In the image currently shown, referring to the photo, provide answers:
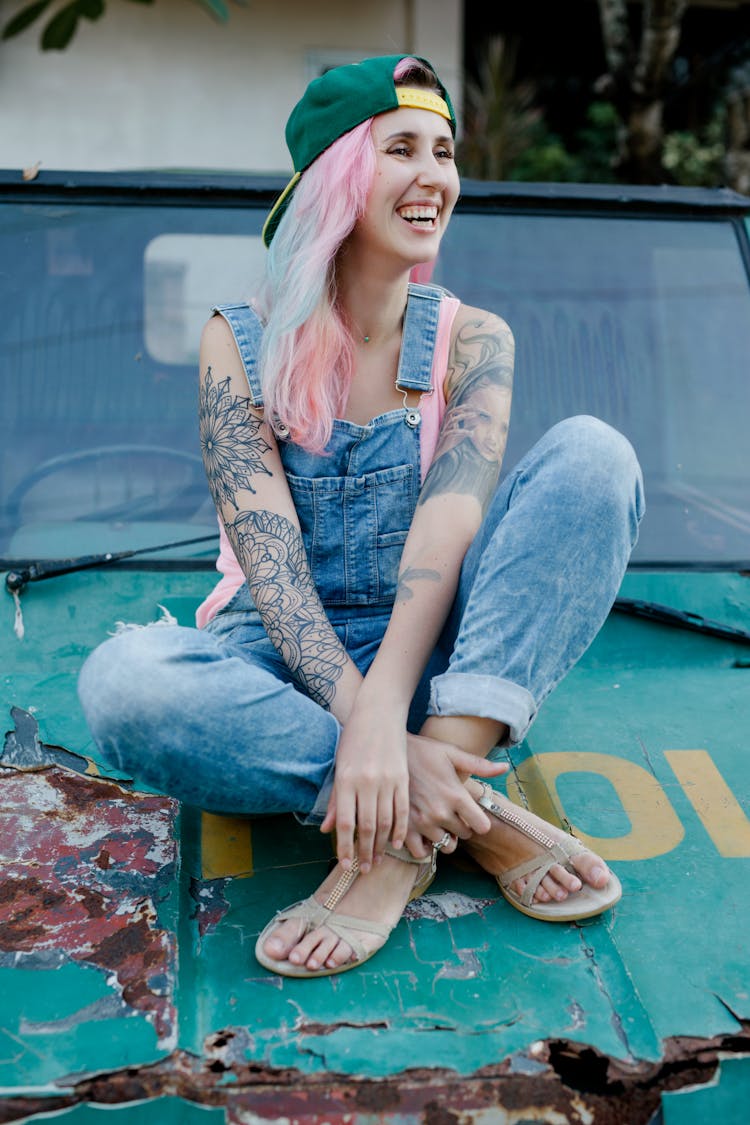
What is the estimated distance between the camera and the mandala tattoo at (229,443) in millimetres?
1688

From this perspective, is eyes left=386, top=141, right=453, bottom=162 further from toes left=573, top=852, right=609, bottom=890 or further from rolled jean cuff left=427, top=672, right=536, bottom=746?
toes left=573, top=852, right=609, bottom=890

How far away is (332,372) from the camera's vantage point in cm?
175

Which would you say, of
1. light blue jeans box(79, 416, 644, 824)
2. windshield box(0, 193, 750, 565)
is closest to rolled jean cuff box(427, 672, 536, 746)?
light blue jeans box(79, 416, 644, 824)

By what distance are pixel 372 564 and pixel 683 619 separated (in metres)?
0.66

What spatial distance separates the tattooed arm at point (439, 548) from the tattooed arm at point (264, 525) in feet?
0.24

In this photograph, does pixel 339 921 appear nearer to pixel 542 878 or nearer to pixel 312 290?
pixel 542 878

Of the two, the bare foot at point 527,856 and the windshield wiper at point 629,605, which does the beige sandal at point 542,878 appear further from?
the windshield wiper at point 629,605

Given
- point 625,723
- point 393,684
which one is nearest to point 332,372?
point 393,684

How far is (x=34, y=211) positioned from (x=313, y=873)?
1.51 metres

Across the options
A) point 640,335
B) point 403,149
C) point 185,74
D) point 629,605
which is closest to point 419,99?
point 403,149

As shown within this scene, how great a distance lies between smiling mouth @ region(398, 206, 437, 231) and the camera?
1.70m

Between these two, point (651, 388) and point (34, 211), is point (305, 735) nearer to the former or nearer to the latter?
point (651, 388)

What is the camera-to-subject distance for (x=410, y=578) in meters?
1.61

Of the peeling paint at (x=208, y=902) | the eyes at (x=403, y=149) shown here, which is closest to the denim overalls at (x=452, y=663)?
the peeling paint at (x=208, y=902)
